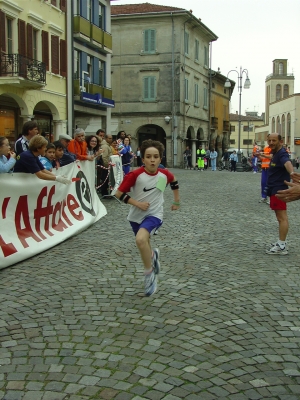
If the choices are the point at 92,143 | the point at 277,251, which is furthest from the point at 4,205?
the point at 92,143

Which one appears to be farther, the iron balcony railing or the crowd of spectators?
the iron balcony railing

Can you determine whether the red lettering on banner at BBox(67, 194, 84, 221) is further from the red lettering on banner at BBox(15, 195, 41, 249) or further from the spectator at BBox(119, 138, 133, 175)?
the spectator at BBox(119, 138, 133, 175)

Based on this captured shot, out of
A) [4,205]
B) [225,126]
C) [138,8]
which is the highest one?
[138,8]

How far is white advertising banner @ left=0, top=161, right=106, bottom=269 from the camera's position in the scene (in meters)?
7.18

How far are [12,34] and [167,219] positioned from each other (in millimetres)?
15939

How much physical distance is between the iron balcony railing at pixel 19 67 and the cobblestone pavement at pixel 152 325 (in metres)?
16.4

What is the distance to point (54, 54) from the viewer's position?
91.0ft

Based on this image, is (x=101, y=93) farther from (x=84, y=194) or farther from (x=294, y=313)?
(x=294, y=313)

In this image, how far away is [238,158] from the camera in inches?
1804

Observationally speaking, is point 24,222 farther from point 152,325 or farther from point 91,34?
point 91,34

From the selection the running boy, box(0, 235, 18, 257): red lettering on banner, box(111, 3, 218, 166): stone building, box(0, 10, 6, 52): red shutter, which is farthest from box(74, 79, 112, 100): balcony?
the running boy

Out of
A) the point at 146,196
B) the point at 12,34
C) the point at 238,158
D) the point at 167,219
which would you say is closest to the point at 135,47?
the point at 238,158

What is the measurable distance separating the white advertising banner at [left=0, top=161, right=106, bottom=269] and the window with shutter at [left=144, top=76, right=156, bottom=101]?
1393 inches

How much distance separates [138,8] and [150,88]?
23.6ft
